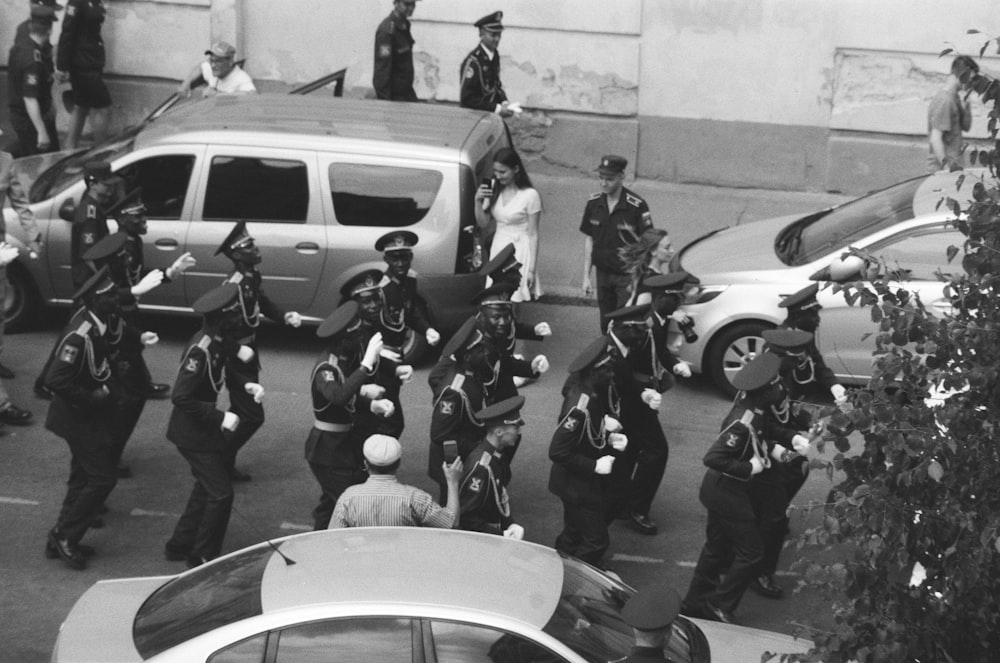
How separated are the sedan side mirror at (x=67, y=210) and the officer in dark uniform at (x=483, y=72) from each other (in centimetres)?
429

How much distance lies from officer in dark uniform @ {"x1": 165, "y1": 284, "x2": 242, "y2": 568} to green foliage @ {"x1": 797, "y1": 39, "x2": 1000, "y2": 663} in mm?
4739

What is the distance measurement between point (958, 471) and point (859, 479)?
1.05ft

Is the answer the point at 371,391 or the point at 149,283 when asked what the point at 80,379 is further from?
the point at 371,391

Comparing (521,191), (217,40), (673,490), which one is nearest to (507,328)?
(673,490)

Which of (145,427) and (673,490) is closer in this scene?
(673,490)

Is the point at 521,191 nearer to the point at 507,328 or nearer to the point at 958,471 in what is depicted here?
the point at 507,328

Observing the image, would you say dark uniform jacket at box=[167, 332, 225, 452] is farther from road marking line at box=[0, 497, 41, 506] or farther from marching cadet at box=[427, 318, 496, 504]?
road marking line at box=[0, 497, 41, 506]

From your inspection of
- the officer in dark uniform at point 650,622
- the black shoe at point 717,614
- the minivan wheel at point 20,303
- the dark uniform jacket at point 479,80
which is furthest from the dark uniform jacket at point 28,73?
the officer in dark uniform at point 650,622

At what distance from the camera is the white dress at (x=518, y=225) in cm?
1126

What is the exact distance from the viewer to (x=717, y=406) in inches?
436

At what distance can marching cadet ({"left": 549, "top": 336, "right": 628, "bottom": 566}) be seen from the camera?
8109mm

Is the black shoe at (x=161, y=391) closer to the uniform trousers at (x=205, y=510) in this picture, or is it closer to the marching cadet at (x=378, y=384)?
the marching cadet at (x=378, y=384)

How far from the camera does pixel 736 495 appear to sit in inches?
311

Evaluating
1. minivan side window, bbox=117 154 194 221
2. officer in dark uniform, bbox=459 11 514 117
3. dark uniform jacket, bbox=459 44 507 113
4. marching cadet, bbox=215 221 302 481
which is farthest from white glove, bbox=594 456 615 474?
dark uniform jacket, bbox=459 44 507 113
